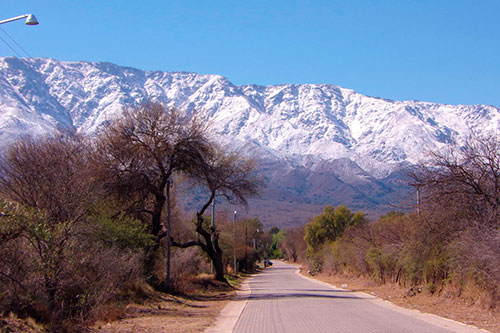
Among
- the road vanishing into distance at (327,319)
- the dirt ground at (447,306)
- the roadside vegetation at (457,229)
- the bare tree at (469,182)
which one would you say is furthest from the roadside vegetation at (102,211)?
the bare tree at (469,182)

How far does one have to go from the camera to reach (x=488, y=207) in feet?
67.1

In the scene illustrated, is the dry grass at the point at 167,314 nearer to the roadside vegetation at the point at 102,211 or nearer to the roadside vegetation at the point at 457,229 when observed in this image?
the roadside vegetation at the point at 102,211

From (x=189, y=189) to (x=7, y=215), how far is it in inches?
871

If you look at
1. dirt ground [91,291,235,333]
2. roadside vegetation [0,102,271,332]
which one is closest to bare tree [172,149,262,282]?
roadside vegetation [0,102,271,332]

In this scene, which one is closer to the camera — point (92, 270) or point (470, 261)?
point (92, 270)

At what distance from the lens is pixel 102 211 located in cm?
2241

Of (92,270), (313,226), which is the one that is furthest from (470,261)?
(313,226)

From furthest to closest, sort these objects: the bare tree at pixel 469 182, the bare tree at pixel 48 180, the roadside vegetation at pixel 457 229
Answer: the bare tree at pixel 469 182
the roadside vegetation at pixel 457 229
the bare tree at pixel 48 180

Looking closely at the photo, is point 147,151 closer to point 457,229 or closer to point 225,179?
point 225,179

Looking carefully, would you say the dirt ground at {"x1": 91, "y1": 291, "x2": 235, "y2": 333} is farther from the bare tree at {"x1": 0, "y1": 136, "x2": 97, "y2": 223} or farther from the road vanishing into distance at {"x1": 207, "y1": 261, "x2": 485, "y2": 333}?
the bare tree at {"x1": 0, "y1": 136, "x2": 97, "y2": 223}

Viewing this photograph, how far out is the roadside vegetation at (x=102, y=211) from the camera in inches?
475

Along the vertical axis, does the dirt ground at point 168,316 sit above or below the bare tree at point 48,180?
below

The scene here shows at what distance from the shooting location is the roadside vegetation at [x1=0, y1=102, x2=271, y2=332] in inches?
475

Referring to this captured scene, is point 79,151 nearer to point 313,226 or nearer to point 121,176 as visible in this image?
point 121,176
